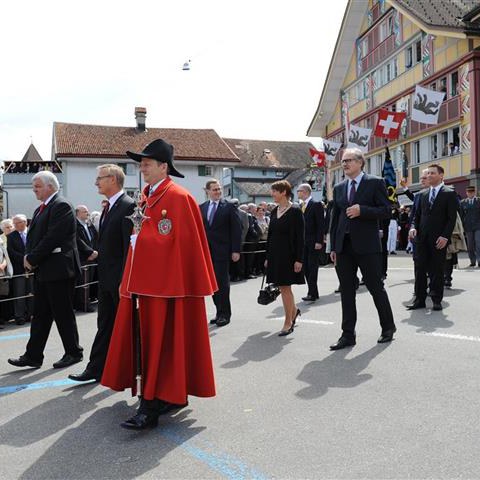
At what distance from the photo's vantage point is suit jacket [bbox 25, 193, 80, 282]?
620 centimetres

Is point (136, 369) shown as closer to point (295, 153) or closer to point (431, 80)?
point (431, 80)

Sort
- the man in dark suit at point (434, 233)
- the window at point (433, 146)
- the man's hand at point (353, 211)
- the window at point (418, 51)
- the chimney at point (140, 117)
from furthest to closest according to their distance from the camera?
the chimney at point (140, 117) < the window at point (418, 51) < the window at point (433, 146) < the man in dark suit at point (434, 233) < the man's hand at point (353, 211)

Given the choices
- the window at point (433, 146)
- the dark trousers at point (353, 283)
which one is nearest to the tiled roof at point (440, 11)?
the window at point (433, 146)

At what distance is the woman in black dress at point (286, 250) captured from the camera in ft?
25.1

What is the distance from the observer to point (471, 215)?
52.6ft

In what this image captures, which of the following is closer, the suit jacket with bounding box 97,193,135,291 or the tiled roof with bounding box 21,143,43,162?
the suit jacket with bounding box 97,193,135,291

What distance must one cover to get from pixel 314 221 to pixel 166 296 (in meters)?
6.76

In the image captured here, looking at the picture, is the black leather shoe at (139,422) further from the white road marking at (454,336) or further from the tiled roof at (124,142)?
the tiled roof at (124,142)

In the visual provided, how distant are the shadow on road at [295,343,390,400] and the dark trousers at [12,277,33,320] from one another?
5651mm

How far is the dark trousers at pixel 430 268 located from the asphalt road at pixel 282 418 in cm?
152

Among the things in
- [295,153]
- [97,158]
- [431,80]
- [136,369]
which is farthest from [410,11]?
[295,153]

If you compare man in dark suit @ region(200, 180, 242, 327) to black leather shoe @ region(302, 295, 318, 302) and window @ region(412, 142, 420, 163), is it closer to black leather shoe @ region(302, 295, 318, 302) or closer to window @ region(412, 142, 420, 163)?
black leather shoe @ region(302, 295, 318, 302)

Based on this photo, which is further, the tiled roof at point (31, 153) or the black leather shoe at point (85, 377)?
the tiled roof at point (31, 153)

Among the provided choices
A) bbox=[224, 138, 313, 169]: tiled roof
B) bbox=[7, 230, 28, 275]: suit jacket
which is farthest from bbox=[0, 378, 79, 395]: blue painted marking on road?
bbox=[224, 138, 313, 169]: tiled roof
